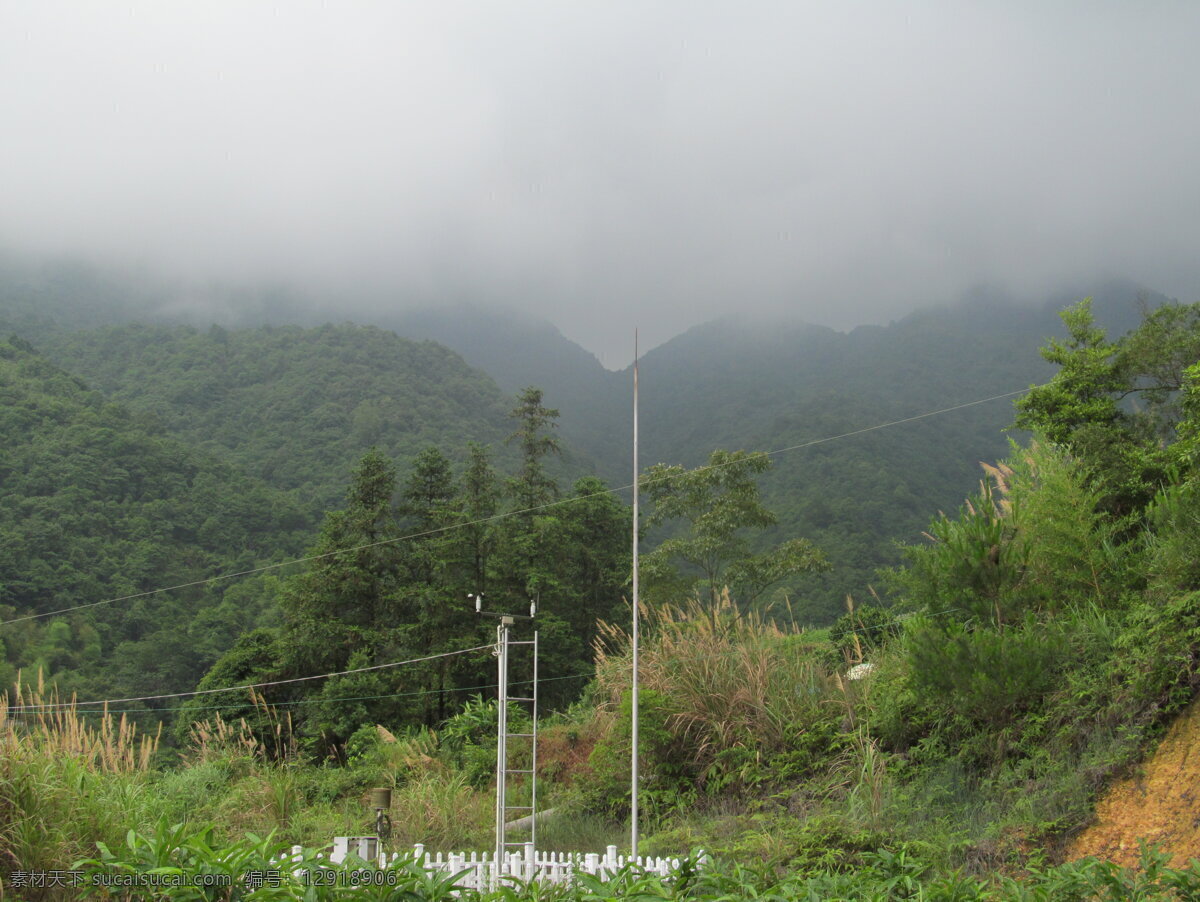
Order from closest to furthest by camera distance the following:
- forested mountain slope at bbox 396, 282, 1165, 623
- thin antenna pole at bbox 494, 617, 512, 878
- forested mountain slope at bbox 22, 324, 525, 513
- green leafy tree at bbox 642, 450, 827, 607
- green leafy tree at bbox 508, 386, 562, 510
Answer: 1. thin antenna pole at bbox 494, 617, 512, 878
2. green leafy tree at bbox 642, 450, 827, 607
3. forested mountain slope at bbox 396, 282, 1165, 623
4. green leafy tree at bbox 508, 386, 562, 510
5. forested mountain slope at bbox 22, 324, 525, 513

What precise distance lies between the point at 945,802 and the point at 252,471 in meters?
40.3

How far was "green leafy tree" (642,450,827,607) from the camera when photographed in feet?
79.2

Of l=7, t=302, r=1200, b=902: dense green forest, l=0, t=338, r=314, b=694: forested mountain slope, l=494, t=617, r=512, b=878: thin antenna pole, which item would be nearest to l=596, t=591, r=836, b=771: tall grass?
l=7, t=302, r=1200, b=902: dense green forest

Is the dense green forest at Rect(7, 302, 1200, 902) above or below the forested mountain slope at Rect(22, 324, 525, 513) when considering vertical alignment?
below

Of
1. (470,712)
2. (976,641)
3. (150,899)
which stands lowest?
(470,712)

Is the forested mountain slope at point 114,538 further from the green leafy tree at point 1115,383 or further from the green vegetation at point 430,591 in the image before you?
the green leafy tree at point 1115,383

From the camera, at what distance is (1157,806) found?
886 centimetres

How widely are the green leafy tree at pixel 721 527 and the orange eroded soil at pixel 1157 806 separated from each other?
545 inches

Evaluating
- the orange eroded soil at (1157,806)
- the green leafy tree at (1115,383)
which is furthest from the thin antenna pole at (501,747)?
the green leafy tree at (1115,383)

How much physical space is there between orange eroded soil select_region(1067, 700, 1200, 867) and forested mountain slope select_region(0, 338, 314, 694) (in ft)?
93.7

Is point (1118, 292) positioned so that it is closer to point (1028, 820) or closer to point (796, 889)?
point (1028, 820)

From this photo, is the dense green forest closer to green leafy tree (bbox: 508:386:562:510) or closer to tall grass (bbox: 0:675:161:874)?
tall grass (bbox: 0:675:161:874)

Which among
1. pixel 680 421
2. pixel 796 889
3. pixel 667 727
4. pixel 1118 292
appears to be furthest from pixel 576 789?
pixel 1118 292

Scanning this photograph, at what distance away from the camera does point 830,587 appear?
95.2 feet
